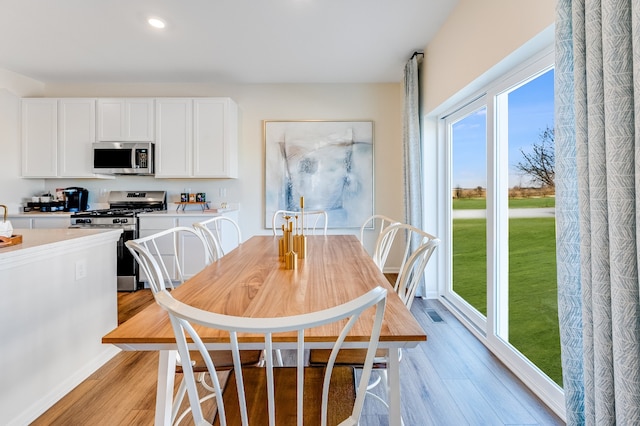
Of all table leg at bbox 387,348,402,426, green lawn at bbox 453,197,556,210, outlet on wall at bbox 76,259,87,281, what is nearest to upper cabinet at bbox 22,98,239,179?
outlet on wall at bbox 76,259,87,281

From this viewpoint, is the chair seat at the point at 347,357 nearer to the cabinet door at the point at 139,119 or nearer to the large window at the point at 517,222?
the large window at the point at 517,222

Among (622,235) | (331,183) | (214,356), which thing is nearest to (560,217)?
→ (622,235)

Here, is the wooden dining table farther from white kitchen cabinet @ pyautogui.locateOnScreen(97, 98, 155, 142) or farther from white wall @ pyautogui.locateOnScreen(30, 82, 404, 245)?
white kitchen cabinet @ pyautogui.locateOnScreen(97, 98, 155, 142)

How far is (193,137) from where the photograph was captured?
3.93 m

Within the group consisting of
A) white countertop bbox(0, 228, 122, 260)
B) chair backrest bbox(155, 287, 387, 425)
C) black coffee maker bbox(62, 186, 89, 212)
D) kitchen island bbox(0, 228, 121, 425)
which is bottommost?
kitchen island bbox(0, 228, 121, 425)

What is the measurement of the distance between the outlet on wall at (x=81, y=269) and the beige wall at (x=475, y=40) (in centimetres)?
286

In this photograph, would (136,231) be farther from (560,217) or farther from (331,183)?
(560,217)

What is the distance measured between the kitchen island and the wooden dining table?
1.01 m

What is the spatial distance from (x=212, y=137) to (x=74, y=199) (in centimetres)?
197

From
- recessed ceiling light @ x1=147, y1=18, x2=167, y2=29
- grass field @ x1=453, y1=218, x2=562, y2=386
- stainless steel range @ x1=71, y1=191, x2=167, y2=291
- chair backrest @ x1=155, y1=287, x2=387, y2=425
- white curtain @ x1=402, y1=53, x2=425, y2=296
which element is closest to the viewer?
chair backrest @ x1=155, y1=287, x2=387, y2=425

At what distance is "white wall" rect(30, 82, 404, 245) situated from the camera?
13.8 ft

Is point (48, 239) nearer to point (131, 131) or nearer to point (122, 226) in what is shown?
point (122, 226)

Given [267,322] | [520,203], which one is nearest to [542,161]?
[520,203]

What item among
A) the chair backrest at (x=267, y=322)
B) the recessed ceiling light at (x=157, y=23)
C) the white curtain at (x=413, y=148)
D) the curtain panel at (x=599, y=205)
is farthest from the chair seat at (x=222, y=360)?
the recessed ceiling light at (x=157, y=23)
